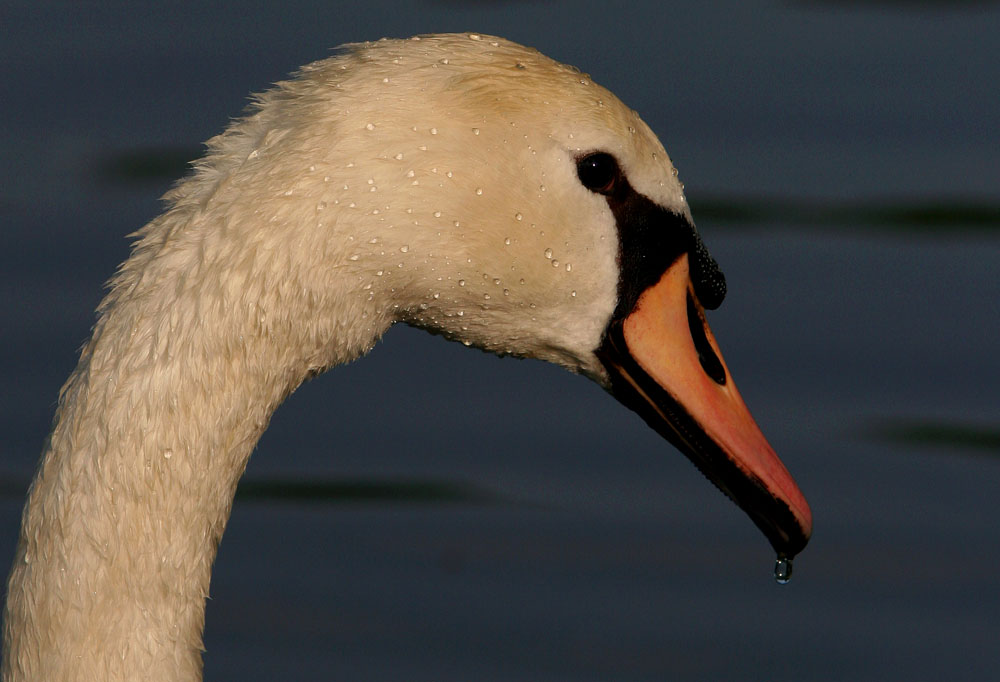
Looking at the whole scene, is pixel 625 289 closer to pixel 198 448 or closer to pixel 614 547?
pixel 198 448

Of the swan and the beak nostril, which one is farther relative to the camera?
the beak nostril

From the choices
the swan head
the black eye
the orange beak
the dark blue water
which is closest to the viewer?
the swan head

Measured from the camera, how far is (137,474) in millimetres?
3477

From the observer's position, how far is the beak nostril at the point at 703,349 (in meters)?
3.95

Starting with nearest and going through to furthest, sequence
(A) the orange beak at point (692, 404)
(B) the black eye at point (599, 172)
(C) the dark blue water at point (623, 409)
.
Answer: (B) the black eye at point (599, 172), (A) the orange beak at point (692, 404), (C) the dark blue water at point (623, 409)

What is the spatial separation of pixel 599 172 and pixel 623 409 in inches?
157

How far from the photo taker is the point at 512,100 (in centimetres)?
358

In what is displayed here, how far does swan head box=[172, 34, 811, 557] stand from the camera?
11.2 feet

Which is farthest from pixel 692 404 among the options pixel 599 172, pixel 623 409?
pixel 623 409

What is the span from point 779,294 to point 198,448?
4675 mm

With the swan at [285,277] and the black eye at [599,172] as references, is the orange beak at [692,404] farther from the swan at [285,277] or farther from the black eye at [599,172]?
the black eye at [599,172]

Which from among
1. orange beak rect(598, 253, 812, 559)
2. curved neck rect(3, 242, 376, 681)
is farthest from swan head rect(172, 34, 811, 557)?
curved neck rect(3, 242, 376, 681)

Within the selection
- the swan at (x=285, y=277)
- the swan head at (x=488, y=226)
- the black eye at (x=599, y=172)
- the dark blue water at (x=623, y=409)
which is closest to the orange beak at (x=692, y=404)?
the swan head at (x=488, y=226)

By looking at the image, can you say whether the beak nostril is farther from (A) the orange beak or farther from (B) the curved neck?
(B) the curved neck
